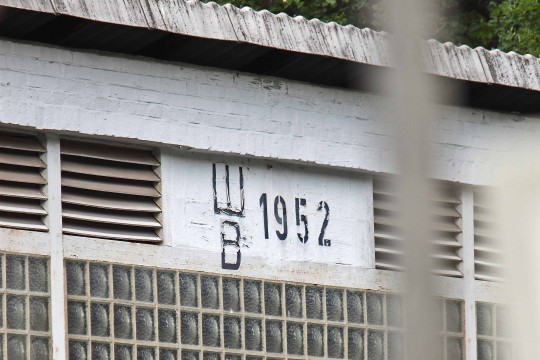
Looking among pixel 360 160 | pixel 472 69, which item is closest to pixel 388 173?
pixel 360 160

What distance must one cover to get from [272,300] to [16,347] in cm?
190

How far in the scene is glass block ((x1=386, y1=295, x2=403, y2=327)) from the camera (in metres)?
9.55

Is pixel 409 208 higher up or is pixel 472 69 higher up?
pixel 472 69

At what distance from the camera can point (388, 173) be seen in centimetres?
953

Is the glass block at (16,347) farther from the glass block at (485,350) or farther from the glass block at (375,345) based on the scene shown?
the glass block at (485,350)

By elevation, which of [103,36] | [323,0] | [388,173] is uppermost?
[323,0]

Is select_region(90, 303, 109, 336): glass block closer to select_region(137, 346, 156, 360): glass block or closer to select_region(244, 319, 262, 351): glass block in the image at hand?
select_region(137, 346, 156, 360): glass block

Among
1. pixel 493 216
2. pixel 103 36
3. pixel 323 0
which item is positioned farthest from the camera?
pixel 323 0

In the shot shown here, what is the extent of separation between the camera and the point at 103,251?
8.29 metres

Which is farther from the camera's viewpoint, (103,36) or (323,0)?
(323,0)

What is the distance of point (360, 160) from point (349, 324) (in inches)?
44.8

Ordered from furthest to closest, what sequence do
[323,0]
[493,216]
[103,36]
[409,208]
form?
[323,0] → [493,216] → [103,36] → [409,208]

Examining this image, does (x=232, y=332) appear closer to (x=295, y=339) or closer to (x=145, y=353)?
(x=295, y=339)

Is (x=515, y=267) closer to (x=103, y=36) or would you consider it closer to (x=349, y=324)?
(x=349, y=324)
